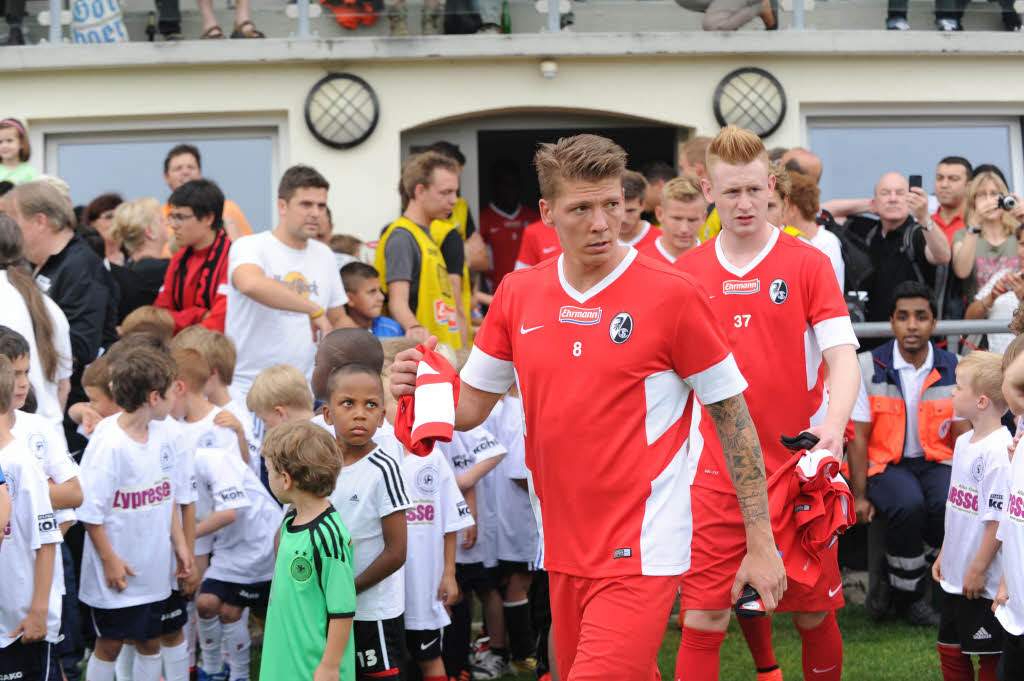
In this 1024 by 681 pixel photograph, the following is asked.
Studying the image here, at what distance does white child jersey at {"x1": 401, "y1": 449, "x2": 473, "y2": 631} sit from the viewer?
5957 mm

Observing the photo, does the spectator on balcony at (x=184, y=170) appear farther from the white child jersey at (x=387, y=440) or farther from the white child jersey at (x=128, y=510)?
the white child jersey at (x=387, y=440)

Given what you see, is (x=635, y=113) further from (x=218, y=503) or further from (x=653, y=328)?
(x=653, y=328)

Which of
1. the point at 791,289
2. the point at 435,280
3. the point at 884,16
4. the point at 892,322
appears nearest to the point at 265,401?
the point at 435,280

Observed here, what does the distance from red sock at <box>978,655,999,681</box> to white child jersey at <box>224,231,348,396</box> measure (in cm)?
385

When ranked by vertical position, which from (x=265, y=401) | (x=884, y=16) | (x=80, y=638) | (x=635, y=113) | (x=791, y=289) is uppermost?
(x=884, y=16)

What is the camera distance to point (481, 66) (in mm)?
11375

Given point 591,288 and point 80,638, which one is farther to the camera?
point 80,638

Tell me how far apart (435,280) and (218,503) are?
2.25 m

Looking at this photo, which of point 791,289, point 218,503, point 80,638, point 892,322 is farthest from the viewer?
point 892,322

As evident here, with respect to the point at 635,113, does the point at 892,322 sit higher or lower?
lower

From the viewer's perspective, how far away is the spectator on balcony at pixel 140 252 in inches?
328

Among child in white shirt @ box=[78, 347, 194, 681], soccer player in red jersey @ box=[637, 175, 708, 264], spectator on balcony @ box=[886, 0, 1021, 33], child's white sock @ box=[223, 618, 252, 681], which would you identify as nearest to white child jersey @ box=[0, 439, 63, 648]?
child in white shirt @ box=[78, 347, 194, 681]

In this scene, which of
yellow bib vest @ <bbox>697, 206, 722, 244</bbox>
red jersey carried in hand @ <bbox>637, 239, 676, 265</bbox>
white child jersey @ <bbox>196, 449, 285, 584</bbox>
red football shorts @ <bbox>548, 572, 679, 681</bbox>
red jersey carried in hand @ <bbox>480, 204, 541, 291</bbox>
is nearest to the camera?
red football shorts @ <bbox>548, 572, 679, 681</bbox>

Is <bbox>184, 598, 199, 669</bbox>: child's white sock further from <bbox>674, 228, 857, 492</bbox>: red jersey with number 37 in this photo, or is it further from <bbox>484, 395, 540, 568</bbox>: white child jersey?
<bbox>674, 228, 857, 492</bbox>: red jersey with number 37
